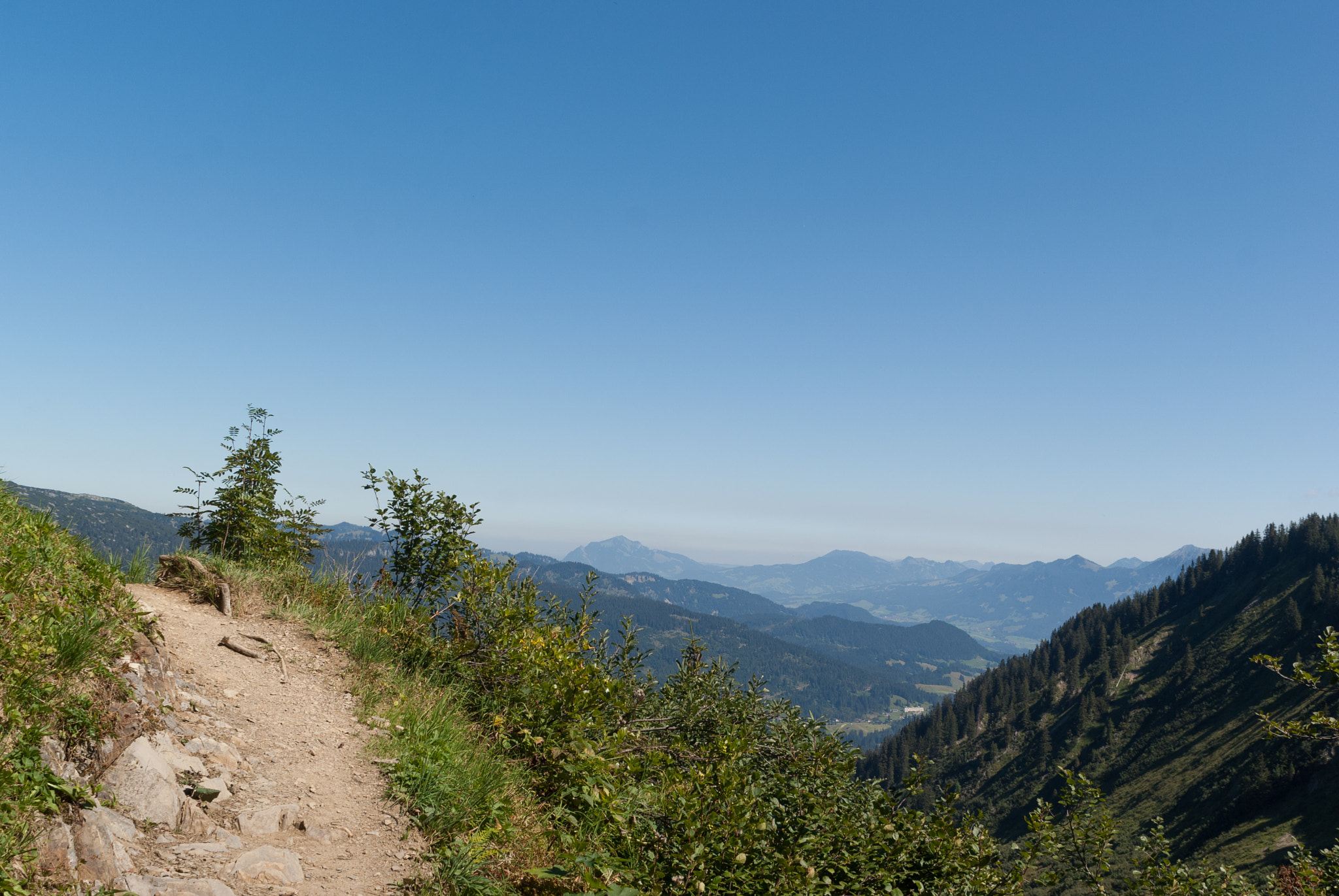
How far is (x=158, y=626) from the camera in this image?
30.0 ft

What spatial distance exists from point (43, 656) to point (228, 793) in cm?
209

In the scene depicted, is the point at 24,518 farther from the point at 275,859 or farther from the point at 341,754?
the point at 275,859

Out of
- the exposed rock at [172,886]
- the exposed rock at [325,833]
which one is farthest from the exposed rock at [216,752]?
the exposed rock at [172,886]

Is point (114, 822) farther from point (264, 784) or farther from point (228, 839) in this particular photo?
point (264, 784)

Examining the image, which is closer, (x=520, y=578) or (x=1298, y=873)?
(x=520, y=578)

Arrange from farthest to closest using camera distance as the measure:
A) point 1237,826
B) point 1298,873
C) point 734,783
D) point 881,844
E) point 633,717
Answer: point 1237,826 < point 1298,873 < point 633,717 < point 881,844 < point 734,783

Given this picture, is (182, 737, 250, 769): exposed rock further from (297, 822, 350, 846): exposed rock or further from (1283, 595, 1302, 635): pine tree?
(1283, 595, 1302, 635): pine tree

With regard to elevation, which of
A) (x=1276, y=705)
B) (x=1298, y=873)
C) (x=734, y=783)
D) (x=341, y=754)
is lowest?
(x=1276, y=705)

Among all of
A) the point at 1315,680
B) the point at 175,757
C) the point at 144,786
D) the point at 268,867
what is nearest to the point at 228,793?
the point at 175,757

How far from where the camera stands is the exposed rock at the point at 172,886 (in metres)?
4.96

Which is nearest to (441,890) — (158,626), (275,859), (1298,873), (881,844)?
(275,859)

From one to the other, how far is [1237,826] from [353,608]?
18342 centimetres

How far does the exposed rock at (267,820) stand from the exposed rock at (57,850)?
149 cm

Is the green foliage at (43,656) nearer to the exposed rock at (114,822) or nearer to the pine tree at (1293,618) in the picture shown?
the exposed rock at (114,822)
